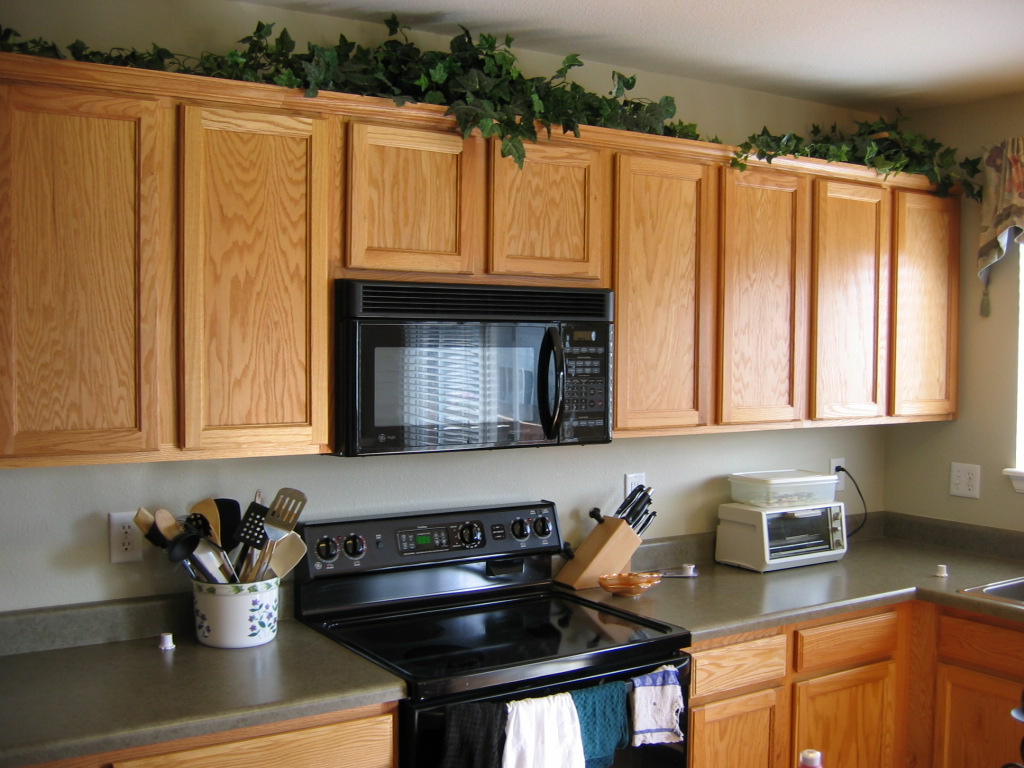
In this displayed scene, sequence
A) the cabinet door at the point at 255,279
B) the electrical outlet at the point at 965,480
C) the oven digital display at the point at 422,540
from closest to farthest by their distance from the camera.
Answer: the cabinet door at the point at 255,279
the oven digital display at the point at 422,540
the electrical outlet at the point at 965,480

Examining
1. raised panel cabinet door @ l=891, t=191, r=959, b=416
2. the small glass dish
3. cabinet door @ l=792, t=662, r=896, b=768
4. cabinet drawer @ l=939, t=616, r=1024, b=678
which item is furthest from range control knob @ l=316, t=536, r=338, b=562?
raised panel cabinet door @ l=891, t=191, r=959, b=416

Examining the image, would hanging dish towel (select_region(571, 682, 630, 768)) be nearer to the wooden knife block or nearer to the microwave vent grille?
the wooden knife block

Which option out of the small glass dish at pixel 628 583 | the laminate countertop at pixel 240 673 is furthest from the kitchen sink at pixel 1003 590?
the small glass dish at pixel 628 583

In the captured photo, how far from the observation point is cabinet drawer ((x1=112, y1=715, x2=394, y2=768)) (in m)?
1.74

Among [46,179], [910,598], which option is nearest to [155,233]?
[46,179]

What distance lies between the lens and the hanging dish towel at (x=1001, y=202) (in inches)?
121

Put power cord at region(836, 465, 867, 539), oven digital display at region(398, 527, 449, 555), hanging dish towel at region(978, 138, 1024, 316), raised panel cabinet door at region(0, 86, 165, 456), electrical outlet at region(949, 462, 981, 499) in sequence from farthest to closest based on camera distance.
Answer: power cord at region(836, 465, 867, 539) < electrical outlet at region(949, 462, 981, 499) < hanging dish towel at region(978, 138, 1024, 316) < oven digital display at region(398, 527, 449, 555) < raised panel cabinet door at region(0, 86, 165, 456)

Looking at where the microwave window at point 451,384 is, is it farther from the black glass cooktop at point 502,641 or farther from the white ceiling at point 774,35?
the white ceiling at point 774,35

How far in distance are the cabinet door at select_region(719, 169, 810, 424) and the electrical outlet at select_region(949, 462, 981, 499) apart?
837mm

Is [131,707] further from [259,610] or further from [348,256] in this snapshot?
[348,256]

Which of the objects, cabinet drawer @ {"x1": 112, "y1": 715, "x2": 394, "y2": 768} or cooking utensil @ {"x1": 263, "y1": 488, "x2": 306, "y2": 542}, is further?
cooking utensil @ {"x1": 263, "y1": 488, "x2": 306, "y2": 542}

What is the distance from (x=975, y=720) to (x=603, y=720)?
4.26 feet

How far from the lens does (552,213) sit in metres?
2.45

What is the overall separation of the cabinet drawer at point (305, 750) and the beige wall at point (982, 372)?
7.68 feet
